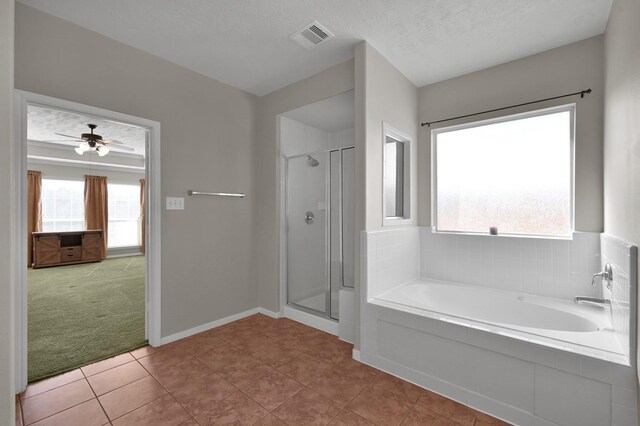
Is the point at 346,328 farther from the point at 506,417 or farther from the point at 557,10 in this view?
the point at 557,10

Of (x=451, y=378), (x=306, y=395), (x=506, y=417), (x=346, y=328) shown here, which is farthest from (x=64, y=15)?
(x=506, y=417)

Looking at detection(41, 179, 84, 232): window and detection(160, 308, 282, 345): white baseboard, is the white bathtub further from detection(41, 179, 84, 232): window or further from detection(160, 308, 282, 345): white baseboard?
detection(41, 179, 84, 232): window

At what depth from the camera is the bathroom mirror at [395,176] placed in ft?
8.44

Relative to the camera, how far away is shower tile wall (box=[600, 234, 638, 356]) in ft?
4.30

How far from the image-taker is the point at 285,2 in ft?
6.02

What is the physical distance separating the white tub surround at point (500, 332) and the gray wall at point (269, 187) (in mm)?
1276

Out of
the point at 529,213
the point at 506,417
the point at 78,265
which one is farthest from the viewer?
the point at 78,265

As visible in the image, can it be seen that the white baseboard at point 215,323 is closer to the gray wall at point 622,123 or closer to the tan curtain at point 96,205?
the gray wall at point 622,123

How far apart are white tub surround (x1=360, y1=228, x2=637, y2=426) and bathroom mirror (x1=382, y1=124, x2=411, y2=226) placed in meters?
0.19

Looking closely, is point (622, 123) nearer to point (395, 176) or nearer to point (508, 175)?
point (508, 175)

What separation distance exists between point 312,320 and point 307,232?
943mm

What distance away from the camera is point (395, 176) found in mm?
2838

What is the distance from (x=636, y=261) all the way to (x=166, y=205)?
3.14 m

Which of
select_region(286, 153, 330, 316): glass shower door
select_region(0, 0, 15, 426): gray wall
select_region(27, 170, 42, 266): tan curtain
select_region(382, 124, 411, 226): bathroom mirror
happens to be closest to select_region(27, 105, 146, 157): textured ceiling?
select_region(27, 170, 42, 266): tan curtain
